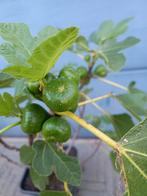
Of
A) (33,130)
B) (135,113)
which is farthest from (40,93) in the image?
(135,113)

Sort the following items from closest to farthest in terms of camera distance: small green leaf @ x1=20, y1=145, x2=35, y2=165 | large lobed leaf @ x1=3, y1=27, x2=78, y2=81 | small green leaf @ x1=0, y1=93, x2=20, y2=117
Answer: large lobed leaf @ x1=3, y1=27, x2=78, y2=81
small green leaf @ x1=0, y1=93, x2=20, y2=117
small green leaf @ x1=20, y1=145, x2=35, y2=165

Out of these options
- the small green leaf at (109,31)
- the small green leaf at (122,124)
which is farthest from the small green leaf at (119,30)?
the small green leaf at (122,124)

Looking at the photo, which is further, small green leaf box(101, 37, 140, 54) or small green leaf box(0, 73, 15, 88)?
small green leaf box(101, 37, 140, 54)

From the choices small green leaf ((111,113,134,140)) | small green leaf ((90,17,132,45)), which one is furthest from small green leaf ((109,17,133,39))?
small green leaf ((111,113,134,140))

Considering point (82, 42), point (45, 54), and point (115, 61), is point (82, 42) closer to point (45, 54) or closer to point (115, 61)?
point (115, 61)

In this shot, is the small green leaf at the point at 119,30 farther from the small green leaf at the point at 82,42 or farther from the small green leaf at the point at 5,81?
the small green leaf at the point at 5,81

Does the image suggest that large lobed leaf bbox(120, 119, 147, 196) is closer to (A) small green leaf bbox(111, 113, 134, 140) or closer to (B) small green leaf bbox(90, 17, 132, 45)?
(A) small green leaf bbox(111, 113, 134, 140)

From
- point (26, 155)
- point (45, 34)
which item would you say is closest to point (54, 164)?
point (26, 155)
